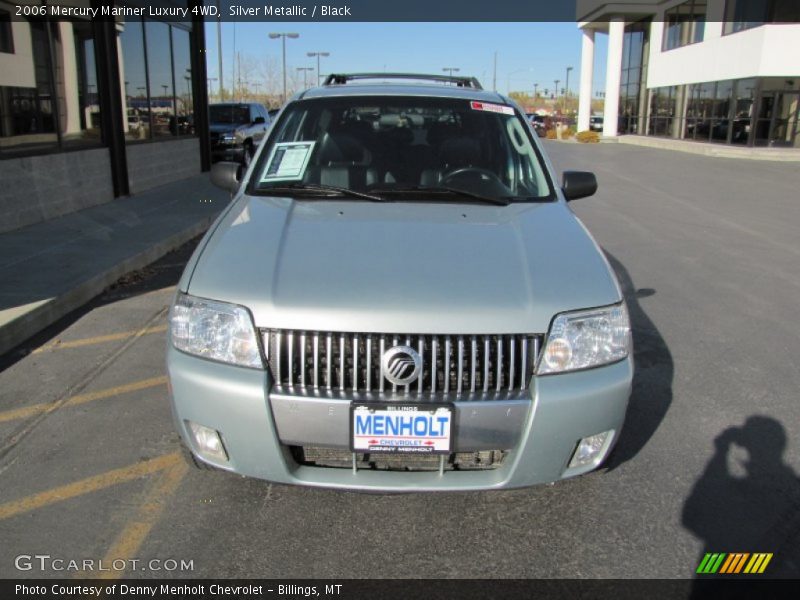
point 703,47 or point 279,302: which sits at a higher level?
point 703,47

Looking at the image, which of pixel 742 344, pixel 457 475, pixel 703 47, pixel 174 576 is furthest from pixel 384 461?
pixel 703 47

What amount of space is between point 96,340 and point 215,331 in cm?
292

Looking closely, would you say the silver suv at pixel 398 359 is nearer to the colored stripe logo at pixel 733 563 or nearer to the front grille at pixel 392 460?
the front grille at pixel 392 460

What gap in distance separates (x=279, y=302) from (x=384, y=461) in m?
0.73

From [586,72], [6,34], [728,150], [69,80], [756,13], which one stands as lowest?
[728,150]

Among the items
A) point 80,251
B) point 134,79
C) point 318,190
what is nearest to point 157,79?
point 134,79

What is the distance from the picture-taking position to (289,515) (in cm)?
294

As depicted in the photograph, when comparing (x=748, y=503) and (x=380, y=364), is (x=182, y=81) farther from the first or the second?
(x=748, y=503)

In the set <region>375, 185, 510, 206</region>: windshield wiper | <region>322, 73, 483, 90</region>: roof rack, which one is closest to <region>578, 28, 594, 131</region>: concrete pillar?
<region>322, 73, 483, 90</region>: roof rack

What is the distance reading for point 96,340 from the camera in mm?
5102

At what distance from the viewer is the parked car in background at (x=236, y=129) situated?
730 inches

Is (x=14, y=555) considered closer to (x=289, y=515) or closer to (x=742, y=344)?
(x=289, y=515)

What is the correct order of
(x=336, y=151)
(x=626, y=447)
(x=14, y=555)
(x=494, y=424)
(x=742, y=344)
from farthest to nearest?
(x=742, y=344) → (x=336, y=151) → (x=626, y=447) → (x=14, y=555) → (x=494, y=424)

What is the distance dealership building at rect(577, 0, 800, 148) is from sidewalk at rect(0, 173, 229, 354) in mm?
24184
